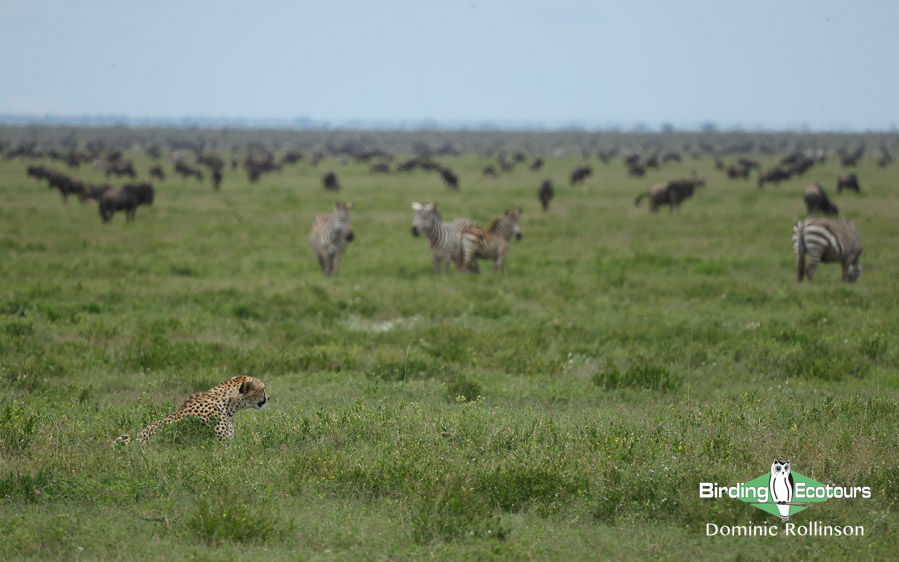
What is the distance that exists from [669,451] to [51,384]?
22.4 feet

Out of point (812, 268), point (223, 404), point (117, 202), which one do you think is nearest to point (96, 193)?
point (117, 202)

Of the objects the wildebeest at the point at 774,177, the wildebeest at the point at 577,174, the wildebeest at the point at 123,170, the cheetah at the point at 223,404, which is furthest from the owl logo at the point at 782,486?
the wildebeest at the point at 123,170

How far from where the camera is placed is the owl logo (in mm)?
5438

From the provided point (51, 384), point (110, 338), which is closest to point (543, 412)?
point (51, 384)

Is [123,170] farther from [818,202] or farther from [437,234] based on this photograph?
[818,202]

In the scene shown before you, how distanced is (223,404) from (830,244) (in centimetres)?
1304

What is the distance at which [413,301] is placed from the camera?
14320 millimetres

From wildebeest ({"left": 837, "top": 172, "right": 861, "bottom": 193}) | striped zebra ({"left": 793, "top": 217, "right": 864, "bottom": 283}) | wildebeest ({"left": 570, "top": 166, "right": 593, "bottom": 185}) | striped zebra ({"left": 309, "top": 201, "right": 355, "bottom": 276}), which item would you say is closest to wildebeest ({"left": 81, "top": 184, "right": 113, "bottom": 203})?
striped zebra ({"left": 309, "top": 201, "right": 355, "bottom": 276})

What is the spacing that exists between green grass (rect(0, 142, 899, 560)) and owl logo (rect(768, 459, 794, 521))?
153 mm

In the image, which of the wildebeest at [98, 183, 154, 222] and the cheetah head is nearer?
the cheetah head

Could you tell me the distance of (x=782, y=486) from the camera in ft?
18.3

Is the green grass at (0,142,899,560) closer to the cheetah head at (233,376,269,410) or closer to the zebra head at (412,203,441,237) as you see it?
the cheetah head at (233,376,269,410)

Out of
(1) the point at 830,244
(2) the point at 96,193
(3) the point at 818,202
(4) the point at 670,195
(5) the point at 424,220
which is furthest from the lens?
(4) the point at 670,195

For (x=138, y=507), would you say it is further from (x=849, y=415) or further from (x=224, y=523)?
(x=849, y=415)
